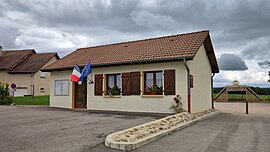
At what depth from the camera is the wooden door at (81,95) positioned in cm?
1566

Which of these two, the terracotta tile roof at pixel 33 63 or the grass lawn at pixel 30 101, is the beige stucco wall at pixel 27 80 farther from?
the grass lawn at pixel 30 101

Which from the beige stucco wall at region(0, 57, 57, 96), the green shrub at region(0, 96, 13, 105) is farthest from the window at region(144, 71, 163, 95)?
the beige stucco wall at region(0, 57, 57, 96)

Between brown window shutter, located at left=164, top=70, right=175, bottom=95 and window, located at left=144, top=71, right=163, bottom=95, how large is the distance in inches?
14.7

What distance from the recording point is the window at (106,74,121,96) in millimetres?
14258

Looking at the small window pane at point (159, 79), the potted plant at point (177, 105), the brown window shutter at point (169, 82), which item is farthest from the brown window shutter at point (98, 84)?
the potted plant at point (177, 105)

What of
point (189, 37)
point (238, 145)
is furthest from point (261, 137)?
point (189, 37)

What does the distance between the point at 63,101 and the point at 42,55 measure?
2144 cm

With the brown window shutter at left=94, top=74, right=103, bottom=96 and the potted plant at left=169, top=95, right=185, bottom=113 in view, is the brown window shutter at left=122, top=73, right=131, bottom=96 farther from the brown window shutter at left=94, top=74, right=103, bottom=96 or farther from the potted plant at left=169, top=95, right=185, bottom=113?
the potted plant at left=169, top=95, right=185, bottom=113

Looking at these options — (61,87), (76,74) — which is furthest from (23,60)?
(76,74)

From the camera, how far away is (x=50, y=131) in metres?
7.69

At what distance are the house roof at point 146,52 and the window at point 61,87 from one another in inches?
35.9

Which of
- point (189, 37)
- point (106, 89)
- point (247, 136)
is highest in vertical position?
point (189, 37)

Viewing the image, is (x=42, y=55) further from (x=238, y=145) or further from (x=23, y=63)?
(x=238, y=145)

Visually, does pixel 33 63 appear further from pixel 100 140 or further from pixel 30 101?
pixel 100 140
